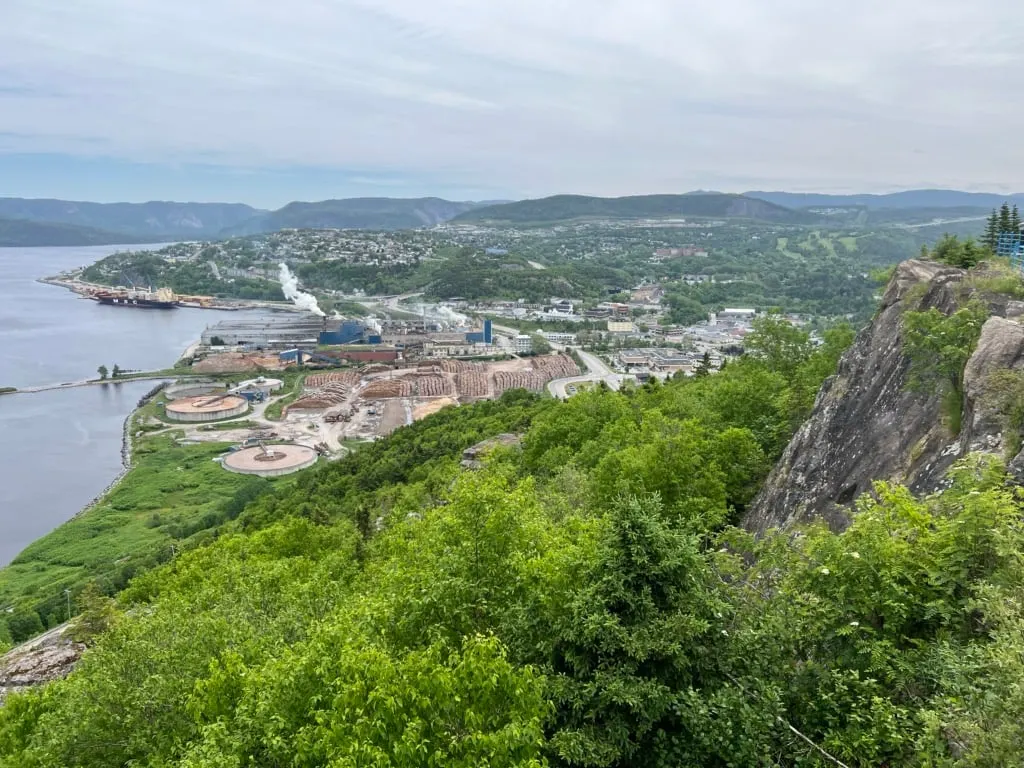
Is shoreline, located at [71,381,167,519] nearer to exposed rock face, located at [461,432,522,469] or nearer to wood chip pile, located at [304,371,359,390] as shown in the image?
wood chip pile, located at [304,371,359,390]

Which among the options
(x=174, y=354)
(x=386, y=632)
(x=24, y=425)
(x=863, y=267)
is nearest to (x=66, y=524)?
(x=24, y=425)

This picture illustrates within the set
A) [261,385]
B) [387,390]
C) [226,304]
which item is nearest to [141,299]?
[226,304]

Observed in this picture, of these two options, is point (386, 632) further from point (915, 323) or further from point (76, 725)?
point (915, 323)

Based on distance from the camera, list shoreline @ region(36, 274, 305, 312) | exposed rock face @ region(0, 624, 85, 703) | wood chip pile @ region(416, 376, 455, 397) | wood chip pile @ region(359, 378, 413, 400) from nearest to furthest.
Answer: exposed rock face @ region(0, 624, 85, 703) → wood chip pile @ region(416, 376, 455, 397) → wood chip pile @ region(359, 378, 413, 400) → shoreline @ region(36, 274, 305, 312)

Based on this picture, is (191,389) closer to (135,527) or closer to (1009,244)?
(135,527)

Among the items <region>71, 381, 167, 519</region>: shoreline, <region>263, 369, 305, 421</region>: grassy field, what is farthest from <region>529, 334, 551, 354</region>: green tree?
<region>71, 381, 167, 519</region>: shoreline

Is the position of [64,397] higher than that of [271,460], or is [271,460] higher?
[64,397]

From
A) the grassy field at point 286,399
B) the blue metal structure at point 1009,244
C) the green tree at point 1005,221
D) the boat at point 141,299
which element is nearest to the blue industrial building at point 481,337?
the grassy field at point 286,399
